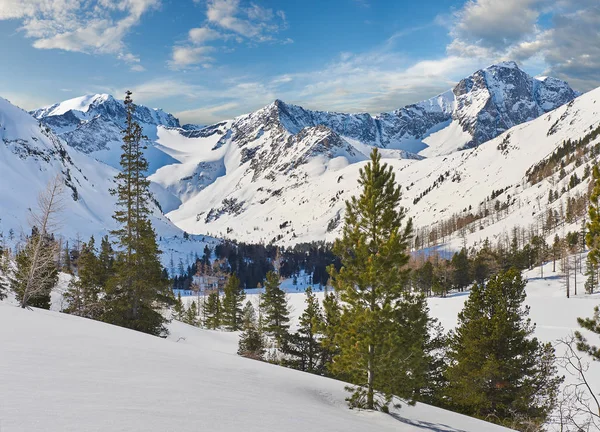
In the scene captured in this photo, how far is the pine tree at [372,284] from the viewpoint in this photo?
14.3 meters

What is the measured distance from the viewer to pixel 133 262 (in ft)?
93.0

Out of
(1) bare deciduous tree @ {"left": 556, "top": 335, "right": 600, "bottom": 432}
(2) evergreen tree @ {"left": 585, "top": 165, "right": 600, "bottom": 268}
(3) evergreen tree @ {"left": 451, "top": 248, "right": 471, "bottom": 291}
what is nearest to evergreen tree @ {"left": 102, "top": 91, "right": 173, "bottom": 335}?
(1) bare deciduous tree @ {"left": 556, "top": 335, "right": 600, "bottom": 432}

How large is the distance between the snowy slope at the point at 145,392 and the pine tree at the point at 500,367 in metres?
4.59

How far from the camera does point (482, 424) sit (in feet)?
51.3

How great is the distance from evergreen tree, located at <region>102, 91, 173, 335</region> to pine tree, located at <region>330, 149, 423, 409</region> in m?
18.2

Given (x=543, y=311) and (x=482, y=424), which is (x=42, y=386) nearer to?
(x=482, y=424)

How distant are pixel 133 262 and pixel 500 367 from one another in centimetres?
2467

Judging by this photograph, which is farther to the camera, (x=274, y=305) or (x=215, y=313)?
(x=215, y=313)

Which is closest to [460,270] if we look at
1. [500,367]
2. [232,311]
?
[232,311]

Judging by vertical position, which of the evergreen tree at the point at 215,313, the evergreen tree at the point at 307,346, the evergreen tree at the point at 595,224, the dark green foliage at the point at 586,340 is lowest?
the evergreen tree at the point at 215,313

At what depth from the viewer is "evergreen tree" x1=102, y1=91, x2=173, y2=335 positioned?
92.6 feet

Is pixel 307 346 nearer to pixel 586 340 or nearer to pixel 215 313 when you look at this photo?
pixel 586 340

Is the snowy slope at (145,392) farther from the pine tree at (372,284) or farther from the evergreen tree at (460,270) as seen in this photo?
the evergreen tree at (460,270)


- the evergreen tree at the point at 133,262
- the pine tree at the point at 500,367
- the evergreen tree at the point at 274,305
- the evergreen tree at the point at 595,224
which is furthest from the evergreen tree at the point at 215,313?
the evergreen tree at the point at 595,224
